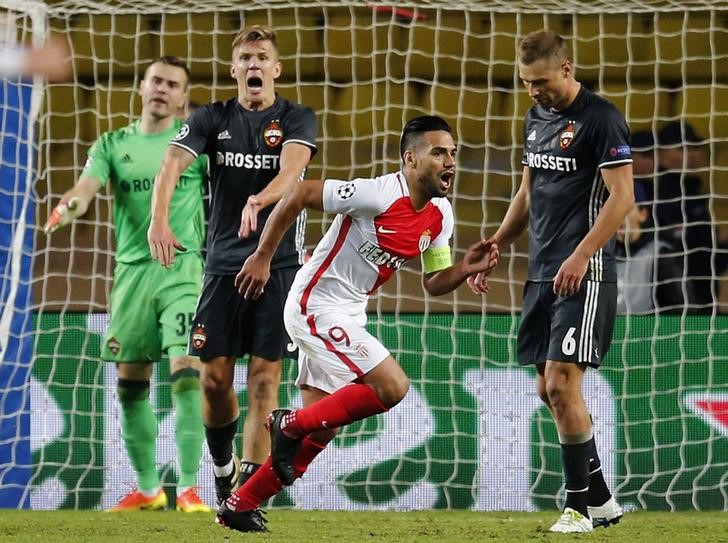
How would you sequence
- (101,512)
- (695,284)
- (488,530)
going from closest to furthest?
(488,530) → (101,512) → (695,284)

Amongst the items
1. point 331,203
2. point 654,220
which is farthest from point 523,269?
point 331,203

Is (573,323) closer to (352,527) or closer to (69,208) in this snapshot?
(352,527)

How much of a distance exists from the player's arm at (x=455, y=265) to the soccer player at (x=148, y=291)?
5.16 feet

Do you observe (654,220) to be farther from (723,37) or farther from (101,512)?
(101,512)

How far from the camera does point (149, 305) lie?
242 inches

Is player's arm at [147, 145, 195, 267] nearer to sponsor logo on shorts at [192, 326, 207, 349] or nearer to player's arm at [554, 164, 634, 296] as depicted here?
sponsor logo on shorts at [192, 326, 207, 349]

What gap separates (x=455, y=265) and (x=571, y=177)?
0.56 m

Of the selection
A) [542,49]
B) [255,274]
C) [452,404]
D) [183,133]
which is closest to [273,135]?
[183,133]

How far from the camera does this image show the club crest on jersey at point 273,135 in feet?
17.9

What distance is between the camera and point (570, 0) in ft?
24.0

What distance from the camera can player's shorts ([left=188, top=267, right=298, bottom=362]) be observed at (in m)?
5.39

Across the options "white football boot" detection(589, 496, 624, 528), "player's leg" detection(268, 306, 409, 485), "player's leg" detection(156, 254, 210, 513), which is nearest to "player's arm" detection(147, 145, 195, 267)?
"player's leg" detection(268, 306, 409, 485)

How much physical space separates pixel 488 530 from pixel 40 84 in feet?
11.1

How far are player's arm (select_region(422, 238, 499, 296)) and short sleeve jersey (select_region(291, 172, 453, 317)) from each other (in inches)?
5.4
